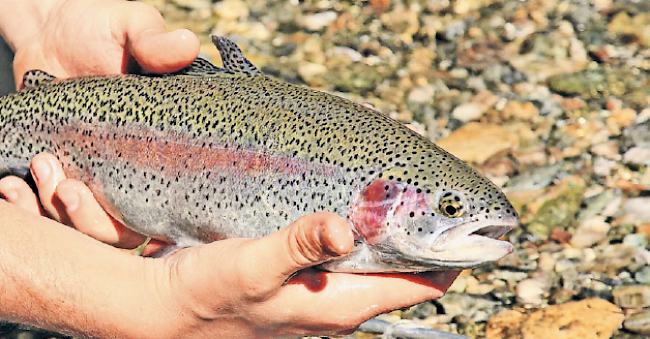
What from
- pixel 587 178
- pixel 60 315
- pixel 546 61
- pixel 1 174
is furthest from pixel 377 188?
pixel 546 61

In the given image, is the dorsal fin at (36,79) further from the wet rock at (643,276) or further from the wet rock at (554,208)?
the wet rock at (643,276)

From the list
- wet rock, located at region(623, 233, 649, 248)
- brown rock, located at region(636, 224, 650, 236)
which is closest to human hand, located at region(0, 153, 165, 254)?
wet rock, located at region(623, 233, 649, 248)

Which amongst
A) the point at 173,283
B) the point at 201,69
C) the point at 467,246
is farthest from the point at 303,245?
the point at 201,69

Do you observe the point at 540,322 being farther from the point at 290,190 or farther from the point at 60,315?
the point at 60,315

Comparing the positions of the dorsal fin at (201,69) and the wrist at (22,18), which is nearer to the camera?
the dorsal fin at (201,69)

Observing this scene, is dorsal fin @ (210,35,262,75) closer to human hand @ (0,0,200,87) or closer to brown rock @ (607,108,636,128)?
human hand @ (0,0,200,87)

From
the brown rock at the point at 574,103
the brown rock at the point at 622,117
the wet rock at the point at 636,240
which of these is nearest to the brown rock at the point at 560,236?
the wet rock at the point at 636,240
